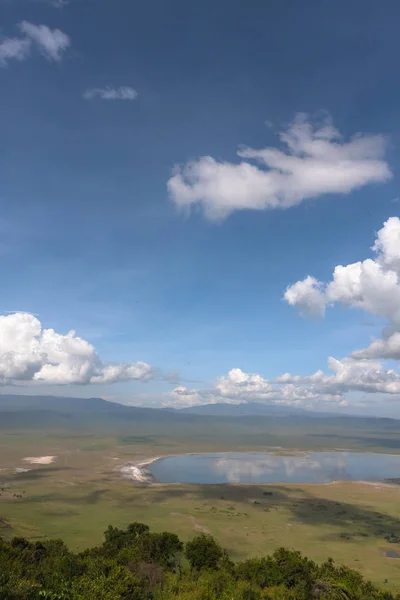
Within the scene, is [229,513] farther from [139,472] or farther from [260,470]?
[260,470]

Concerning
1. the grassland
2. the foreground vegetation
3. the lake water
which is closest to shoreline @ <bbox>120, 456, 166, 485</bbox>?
the lake water

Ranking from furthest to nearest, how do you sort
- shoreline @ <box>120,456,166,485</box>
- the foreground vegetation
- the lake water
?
the lake water < shoreline @ <box>120,456,166,485</box> < the foreground vegetation

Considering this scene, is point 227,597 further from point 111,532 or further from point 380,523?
point 380,523

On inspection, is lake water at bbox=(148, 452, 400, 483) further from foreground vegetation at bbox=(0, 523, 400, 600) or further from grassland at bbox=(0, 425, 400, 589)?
foreground vegetation at bbox=(0, 523, 400, 600)

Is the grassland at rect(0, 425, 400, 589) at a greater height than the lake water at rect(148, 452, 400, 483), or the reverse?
the grassland at rect(0, 425, 400, 589)

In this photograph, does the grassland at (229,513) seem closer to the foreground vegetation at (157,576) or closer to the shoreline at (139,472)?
the shoreline at (139,472)

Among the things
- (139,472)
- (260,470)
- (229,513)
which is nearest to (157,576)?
(229,513)
